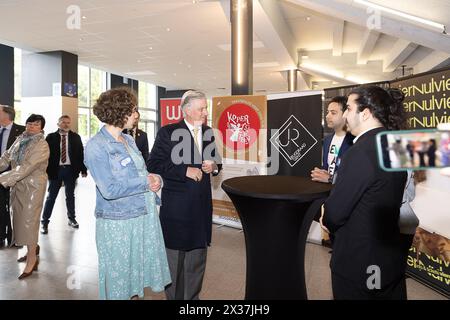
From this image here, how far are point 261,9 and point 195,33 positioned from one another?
8.64 feet

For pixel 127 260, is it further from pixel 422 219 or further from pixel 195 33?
pixel 195 33

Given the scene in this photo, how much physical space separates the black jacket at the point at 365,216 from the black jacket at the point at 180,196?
925 millimetres

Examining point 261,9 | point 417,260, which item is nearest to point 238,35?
point 261,9

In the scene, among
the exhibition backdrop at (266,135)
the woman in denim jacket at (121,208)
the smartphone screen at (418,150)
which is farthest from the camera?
the exhibition backdrop at (266,135)

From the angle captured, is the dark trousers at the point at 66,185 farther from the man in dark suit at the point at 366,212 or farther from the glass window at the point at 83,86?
the glass window at the point at 83,86

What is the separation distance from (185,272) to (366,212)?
130cm

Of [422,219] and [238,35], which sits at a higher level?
[238,35]

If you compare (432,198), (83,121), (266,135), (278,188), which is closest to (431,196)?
(432,198)

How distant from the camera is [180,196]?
7.09 ft

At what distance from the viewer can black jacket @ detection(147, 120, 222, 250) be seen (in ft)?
7.08

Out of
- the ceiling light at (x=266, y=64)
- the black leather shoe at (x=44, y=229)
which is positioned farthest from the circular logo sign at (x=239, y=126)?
the ceiling light at (x=266, y=64)

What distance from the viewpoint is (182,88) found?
18391mm

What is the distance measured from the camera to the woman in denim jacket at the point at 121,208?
5.86ft
